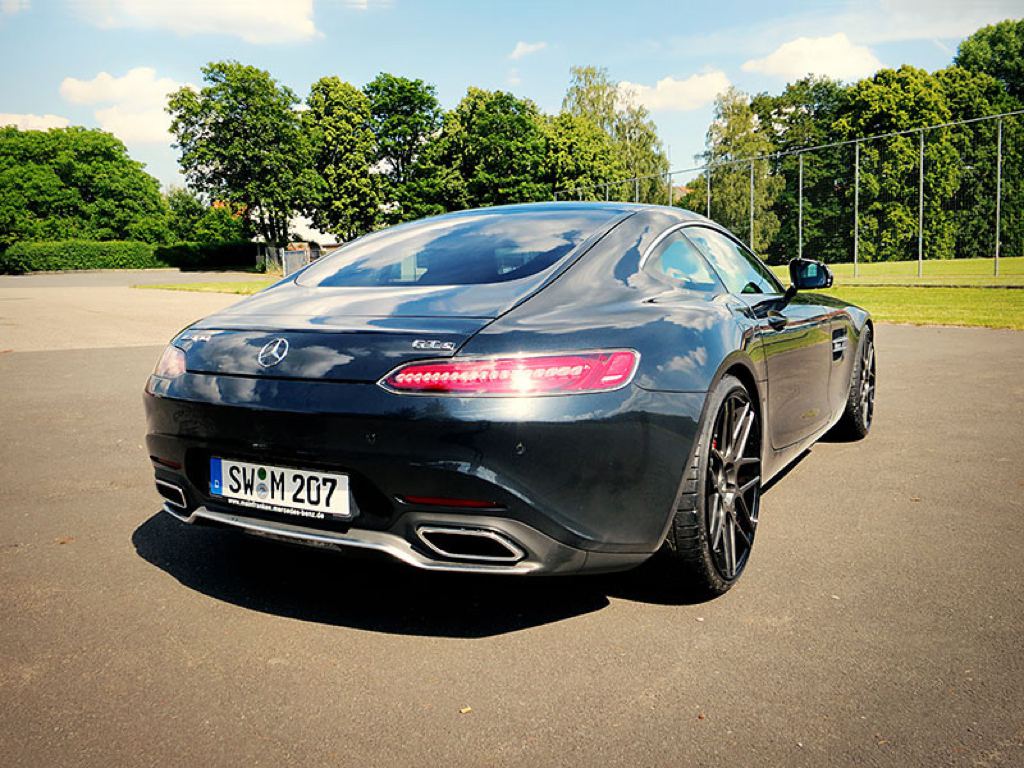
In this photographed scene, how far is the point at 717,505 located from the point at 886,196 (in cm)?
3628

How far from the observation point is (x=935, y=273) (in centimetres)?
3284

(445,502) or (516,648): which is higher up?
(445,502)

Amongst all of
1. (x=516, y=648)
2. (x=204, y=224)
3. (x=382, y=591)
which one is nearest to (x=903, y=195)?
(x=382, y=591)

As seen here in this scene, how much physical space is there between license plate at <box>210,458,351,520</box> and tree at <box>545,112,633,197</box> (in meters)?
56.8

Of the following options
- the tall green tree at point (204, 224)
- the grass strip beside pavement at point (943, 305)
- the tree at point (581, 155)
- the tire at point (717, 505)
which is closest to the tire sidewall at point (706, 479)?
the tire at point (717, 505)

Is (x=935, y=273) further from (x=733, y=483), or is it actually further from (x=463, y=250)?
(x=463, y=250)

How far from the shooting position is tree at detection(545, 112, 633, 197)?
58469 millimetres

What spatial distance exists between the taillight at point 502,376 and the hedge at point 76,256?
6580 cm

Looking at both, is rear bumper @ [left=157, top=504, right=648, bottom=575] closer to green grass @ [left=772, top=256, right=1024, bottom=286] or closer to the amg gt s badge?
the amg gt s badge

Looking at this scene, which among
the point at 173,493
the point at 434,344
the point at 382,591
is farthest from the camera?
the point at 382,591

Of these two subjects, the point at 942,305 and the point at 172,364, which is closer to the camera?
the point at 172,364

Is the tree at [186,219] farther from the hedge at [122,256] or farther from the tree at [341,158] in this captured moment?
the tree at [341,158]

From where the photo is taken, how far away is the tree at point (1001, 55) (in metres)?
67.0

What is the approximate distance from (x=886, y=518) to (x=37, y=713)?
11.3 ft
